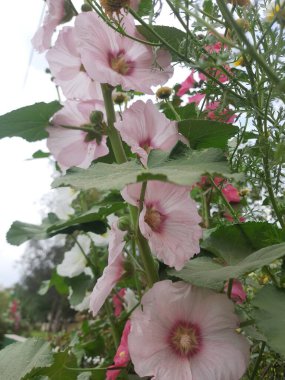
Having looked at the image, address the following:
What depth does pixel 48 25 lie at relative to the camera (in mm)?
583

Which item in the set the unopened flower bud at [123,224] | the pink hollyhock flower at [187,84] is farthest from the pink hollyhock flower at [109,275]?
the pink hollyhock flower at [187,84]

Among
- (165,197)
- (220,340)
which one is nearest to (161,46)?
(165,197)

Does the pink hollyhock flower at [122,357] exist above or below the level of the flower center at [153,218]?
below

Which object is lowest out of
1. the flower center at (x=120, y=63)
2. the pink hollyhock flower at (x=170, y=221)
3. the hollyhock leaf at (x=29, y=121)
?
the pink hollyhock flower at (x=170, y=221)

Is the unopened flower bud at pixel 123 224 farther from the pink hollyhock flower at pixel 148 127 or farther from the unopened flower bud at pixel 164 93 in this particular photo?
the unopened flower bud at pixel 164 93

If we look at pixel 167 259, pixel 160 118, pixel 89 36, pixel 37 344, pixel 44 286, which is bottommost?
pixel 44 286

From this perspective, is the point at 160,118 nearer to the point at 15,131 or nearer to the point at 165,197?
the point at 165,197

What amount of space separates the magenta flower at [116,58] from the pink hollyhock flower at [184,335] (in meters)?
0.23

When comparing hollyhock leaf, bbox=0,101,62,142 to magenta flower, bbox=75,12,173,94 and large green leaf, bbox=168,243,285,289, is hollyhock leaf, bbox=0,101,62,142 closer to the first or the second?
magenta flower, bbox=75,12,173,94

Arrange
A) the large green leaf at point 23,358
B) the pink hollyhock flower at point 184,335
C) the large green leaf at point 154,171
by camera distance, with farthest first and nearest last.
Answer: the large green leaf at point 23,358
the pink hollyhock flower at point 184,335
the large green leaf at point 154,171

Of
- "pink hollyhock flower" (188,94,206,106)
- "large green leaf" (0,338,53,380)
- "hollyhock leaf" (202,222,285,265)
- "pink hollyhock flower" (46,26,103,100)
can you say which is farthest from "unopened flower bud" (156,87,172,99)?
"large green leaf" (0,338,53,380)

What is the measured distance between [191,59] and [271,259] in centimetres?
23

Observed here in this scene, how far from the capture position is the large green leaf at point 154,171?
0.32m

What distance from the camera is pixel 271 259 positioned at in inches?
14.8
